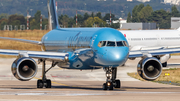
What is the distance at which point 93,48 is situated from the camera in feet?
82.3

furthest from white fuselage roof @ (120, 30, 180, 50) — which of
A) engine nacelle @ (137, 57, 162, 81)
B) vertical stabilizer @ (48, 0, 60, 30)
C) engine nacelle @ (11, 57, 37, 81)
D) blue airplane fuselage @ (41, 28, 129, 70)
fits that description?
engine nacelle @ (11, 57, 37, 81)

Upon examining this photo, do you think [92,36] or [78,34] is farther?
[78,34]

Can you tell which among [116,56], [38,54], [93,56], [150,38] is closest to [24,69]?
[38,54]

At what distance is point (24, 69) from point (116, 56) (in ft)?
18.8

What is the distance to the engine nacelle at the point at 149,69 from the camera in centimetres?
2578

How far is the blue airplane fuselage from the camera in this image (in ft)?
78.5

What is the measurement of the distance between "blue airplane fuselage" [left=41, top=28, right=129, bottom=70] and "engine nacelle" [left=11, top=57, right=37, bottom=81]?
317cm

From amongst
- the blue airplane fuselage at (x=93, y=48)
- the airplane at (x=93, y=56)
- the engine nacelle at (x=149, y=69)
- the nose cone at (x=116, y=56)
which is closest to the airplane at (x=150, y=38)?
the blue airplane fuselage at (x=93, y=48)

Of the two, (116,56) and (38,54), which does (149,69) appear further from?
(38,54)

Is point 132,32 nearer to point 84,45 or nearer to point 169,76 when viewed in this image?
point 169,76

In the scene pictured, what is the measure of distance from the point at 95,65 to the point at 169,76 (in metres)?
16.9

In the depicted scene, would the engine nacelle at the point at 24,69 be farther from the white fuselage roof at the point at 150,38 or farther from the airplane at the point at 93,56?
the white fuselage roof at the point at 150,38

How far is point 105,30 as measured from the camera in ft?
84.8

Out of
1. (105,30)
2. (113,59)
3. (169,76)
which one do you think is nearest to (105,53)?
(113,59)
